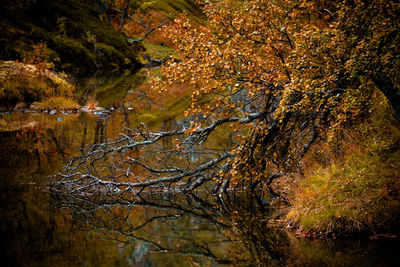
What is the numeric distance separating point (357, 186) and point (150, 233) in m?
→ 4.07

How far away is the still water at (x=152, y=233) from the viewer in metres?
5.49

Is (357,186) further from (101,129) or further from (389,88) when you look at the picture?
(101,129)

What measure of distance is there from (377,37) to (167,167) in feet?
19.2

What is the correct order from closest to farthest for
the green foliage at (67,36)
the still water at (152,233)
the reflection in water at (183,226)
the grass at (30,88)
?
the still water at (152,233), the reflection in water at (183,226), the grass at (30,88), the green foliage at (67,36)

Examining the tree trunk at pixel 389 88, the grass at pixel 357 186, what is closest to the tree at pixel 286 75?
the tree trunk at pixel 389 88

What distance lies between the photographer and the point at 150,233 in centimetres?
671

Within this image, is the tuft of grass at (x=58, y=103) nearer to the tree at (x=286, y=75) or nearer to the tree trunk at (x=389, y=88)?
the tree at (x=286, y=75)

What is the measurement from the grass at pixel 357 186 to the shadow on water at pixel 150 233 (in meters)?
0.37

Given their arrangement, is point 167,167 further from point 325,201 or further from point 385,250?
point 385,250

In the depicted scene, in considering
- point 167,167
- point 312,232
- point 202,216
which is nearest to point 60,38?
point 167,167

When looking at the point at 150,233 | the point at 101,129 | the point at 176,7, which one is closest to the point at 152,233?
the point at 150,233

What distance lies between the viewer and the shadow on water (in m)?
5.50

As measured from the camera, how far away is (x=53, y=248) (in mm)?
5852

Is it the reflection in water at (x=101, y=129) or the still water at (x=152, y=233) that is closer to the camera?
the still water at (x=152, y=233)
